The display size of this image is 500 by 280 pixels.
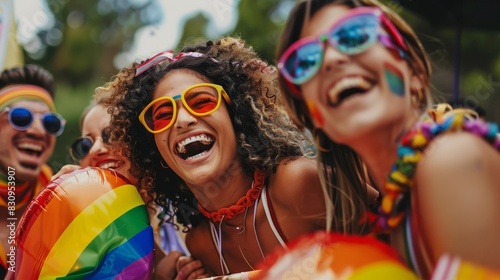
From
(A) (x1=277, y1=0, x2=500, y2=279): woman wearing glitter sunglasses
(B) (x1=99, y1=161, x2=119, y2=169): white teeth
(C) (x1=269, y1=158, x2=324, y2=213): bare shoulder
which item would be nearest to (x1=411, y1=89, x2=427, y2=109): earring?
(A) (x1=277, y1=0, x2=500, y2=279): woman wearing glitter sunglasses

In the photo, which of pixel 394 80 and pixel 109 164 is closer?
pixel 394 80

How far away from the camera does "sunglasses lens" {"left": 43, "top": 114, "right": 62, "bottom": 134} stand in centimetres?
299

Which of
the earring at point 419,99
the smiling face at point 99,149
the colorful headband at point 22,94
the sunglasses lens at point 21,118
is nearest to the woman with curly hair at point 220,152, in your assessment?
the smiling face at point 99,149

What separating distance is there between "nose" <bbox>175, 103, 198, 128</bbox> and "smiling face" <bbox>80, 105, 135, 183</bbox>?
0.60 metres

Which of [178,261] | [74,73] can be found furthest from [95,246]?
[74,73]

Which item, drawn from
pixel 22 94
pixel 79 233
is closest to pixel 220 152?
pixel 79 233

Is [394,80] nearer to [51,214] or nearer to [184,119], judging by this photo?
[184,119]

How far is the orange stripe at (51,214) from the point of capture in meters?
2.00

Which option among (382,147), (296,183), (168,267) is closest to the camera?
(382,147)

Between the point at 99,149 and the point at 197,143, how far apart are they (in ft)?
2.86

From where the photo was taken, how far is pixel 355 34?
4.48 ft

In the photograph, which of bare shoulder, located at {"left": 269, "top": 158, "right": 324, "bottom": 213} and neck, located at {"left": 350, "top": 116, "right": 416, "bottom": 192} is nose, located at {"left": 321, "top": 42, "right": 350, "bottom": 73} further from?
bare shoulder, located at {"left": 269, "top": 158, "right": 324, "bottom": 213}

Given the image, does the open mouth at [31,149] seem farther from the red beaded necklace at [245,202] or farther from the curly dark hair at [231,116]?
the red beaded necklace at [245,202]

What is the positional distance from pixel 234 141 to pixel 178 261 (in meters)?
0.54
